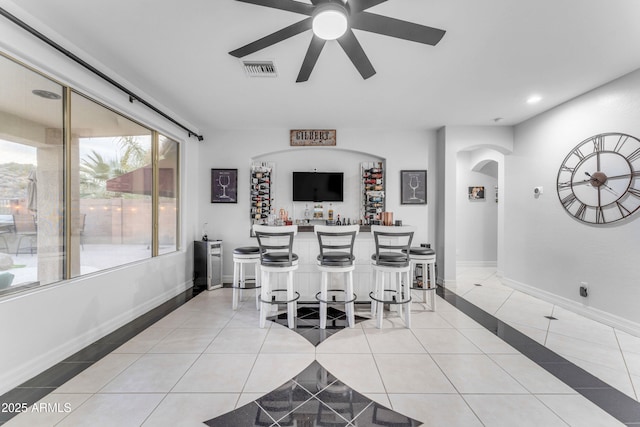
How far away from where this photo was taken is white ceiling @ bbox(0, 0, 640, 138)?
2.01 m

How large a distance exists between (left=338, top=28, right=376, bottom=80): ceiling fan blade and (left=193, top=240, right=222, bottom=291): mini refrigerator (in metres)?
3.53

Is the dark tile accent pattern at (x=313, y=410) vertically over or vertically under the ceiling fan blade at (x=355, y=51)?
under

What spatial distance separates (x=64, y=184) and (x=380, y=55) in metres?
3.23

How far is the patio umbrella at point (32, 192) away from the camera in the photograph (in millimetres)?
2154

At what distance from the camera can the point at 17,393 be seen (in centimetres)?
186

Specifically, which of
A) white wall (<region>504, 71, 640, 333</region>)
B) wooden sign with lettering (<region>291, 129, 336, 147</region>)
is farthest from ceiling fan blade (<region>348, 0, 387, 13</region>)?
white wall (<region>504, 71, 640, 333</region>)

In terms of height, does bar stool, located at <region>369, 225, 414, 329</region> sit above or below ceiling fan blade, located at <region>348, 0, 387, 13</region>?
below

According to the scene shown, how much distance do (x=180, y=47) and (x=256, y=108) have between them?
1.49m

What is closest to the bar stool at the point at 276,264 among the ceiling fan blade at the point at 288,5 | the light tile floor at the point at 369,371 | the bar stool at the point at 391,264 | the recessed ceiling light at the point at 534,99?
the light tile floor at the point at 369,371

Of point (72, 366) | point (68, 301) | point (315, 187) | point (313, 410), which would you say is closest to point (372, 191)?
point (315, 187)

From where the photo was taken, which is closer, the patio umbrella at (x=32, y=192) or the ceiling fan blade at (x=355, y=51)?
the ceiling fan blade at (x=355, y=51)

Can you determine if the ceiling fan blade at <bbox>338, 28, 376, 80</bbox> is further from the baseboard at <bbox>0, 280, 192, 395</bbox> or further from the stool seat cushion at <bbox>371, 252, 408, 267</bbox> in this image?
the baseboard at <bbox>0, 280, 192, 395</bbox>

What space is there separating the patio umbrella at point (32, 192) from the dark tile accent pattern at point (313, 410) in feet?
7.33

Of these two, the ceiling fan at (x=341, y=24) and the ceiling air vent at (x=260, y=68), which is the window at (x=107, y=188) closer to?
the ceiling air vent at (x=260, y=68)
